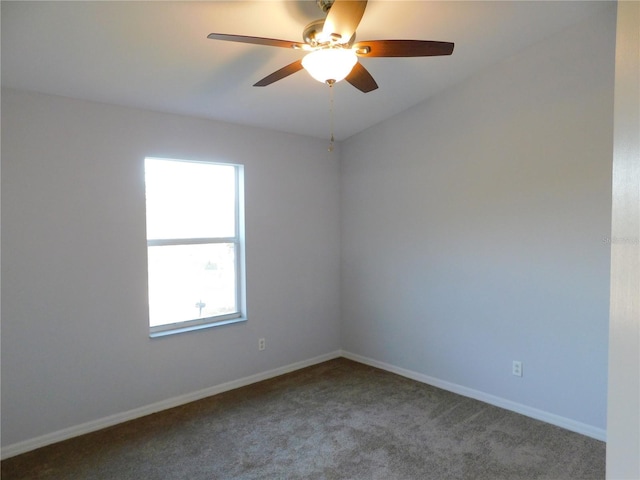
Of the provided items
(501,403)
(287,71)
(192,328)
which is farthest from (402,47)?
(501,403)

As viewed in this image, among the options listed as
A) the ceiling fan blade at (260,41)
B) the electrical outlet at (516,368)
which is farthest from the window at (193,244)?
the electrical outlet at (516,368)

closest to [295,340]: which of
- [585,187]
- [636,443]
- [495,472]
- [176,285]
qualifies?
[176,285]

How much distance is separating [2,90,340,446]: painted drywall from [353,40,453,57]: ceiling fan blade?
76.6 inches

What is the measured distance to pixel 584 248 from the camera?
286 cm

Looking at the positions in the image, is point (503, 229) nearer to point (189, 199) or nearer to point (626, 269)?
point (189, 199)

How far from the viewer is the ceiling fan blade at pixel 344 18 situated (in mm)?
1641

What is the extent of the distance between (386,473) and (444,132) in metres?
2.74

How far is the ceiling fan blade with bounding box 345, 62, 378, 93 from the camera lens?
218 centimetres

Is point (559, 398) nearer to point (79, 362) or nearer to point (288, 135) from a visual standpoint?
point (288, 135)

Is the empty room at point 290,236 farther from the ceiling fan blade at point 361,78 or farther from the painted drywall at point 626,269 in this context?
the painted drywall at point 626,269

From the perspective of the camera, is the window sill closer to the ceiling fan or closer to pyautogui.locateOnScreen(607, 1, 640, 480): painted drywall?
the ceiling fan

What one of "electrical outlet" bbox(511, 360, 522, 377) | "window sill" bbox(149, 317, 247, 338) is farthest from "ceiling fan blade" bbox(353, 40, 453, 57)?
"window sill" bbox(149, 317, 247, 338)

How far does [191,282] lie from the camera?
11.6 feet

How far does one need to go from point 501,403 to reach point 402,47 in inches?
112
